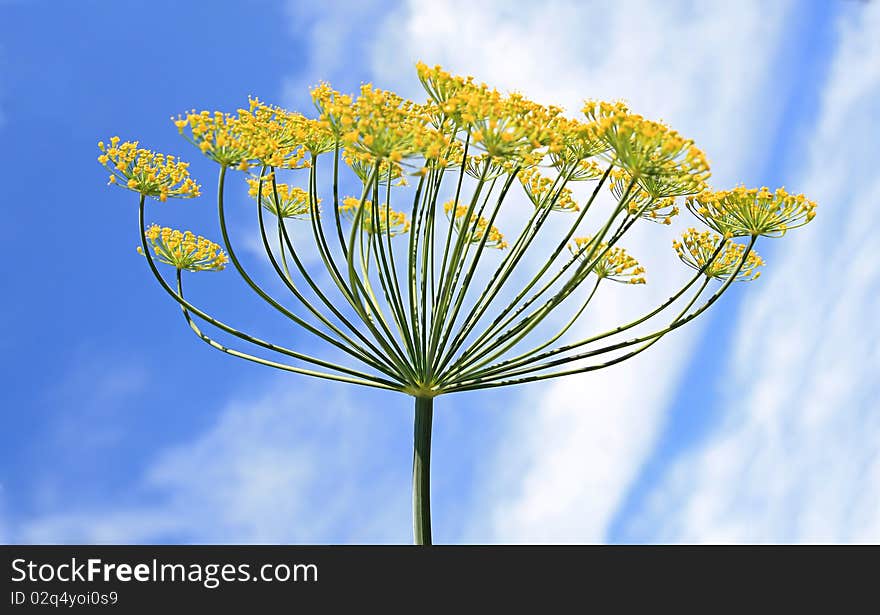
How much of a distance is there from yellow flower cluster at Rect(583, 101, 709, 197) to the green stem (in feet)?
10.2

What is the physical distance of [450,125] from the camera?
24.5 feet

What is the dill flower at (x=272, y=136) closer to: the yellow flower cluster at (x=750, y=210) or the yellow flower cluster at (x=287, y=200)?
the yellow flower cluster at (x=287, y=200)

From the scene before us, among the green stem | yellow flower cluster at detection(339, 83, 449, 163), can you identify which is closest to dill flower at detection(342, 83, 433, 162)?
yellow flower cluster at detection(339, 83, 449, 163)

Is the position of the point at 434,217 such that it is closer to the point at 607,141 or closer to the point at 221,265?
the point at 607,141

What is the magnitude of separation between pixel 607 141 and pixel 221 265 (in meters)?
4.72

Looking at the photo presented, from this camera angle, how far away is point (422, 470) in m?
7.95

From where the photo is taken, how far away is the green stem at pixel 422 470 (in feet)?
25.7

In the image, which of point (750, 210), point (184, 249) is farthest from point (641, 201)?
point (184, 249)

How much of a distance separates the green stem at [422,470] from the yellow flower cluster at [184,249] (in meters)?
3.04

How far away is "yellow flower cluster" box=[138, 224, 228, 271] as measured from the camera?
8.91m

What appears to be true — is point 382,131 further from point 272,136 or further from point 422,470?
point 422,470

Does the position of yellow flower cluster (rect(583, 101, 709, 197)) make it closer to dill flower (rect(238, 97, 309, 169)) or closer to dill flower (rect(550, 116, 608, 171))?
dill flower (rect(550, 116, 608, 171))

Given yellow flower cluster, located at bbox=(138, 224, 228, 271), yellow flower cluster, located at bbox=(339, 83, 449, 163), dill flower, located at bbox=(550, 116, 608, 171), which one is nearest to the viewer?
yellow flower cluster, located at bbox=(339, 83, 449, 163)
